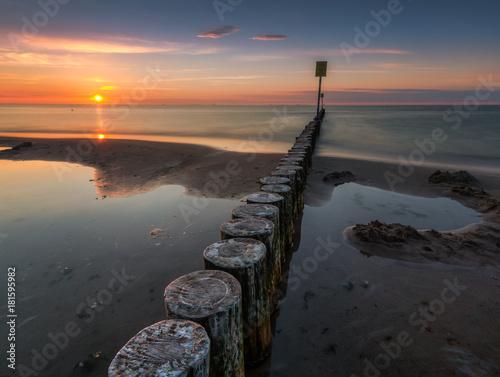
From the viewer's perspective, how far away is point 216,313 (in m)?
1.71

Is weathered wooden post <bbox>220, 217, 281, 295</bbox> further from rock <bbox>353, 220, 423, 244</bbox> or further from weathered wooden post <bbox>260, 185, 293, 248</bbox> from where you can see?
rock <bbox>353, 220, 423, 244</bbox>

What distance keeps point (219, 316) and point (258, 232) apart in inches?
44.4

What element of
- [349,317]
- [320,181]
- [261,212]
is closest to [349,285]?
[349,317]

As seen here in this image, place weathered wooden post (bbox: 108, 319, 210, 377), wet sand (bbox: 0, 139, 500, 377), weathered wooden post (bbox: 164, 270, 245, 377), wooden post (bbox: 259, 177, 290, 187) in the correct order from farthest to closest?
wooden post (bbox: 259, 177, 290, 187)
wet sand (bbox: 0, 139, 500, 377)
weathered wooden post (bbox: 164, 270, 245, 377)
weathered wooden post (bbox: 108, 319, 210, 377)

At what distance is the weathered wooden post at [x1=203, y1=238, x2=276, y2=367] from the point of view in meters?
2.24

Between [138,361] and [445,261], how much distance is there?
14.4 feet

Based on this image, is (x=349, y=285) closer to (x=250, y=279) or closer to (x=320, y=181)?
(x=250, y=279)

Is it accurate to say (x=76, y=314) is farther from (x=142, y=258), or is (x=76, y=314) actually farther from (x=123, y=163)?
(x=123, y=163)

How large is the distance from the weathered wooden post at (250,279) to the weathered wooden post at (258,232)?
0.42 feet

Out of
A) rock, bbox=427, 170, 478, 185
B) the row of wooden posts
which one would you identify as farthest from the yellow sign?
the row of wooden posts

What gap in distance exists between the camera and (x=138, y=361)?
1.37m

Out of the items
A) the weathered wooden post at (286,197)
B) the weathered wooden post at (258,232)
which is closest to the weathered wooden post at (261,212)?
the weathered wooden post at (258,232)

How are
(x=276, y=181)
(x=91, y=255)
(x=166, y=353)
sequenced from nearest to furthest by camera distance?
(x=166, y=353) < (x=91, y=255) < (x=276, y=181)

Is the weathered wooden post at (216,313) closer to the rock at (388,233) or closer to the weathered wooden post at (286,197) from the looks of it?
the weathered wooden post at (286,197)
